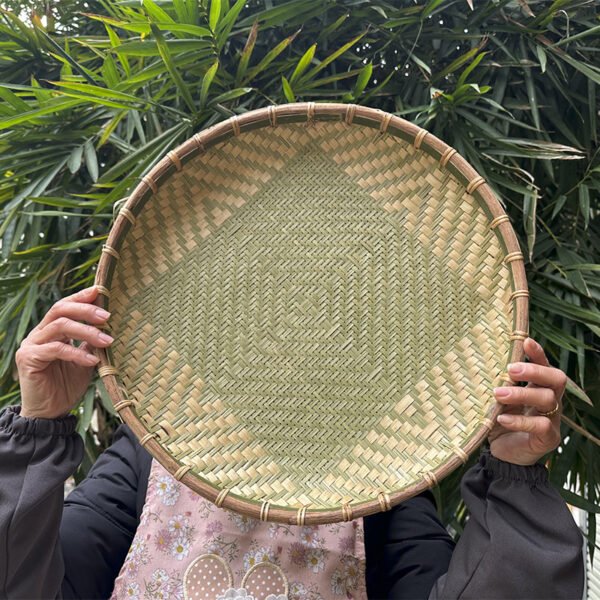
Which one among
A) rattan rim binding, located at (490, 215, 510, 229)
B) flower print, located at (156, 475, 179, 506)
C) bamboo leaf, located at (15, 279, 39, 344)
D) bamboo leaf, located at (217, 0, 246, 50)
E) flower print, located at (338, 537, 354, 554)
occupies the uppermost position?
bamboo leaf, located at (217, 0, 246, 50)

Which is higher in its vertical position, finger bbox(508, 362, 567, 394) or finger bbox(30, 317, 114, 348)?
finger bbox(30, 317, 114, 348)

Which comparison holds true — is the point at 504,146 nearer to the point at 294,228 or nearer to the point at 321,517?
the point at 294,228

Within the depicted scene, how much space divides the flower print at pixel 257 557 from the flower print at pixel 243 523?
31 mm

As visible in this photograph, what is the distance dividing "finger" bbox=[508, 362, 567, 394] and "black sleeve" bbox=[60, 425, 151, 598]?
22.3 inches

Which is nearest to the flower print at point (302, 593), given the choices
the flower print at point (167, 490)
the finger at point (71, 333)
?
the flower print at point (167, 490)

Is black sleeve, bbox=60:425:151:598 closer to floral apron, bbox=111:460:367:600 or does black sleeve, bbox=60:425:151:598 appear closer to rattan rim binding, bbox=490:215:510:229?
floral apron, bbox=111:460:367:600

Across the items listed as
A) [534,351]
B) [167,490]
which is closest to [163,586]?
[167,490]

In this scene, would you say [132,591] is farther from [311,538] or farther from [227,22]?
[227,22]

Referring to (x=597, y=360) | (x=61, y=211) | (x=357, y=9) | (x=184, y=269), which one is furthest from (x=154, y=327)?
(x=597, y=360)

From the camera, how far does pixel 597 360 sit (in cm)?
97

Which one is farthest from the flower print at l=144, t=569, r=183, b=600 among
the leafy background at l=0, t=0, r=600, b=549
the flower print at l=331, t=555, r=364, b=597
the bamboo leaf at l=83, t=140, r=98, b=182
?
the bamboo leaf at l=83, t=140, r=98, b=182

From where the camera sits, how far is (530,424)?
26.0 inches

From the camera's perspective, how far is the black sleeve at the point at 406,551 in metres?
0.81

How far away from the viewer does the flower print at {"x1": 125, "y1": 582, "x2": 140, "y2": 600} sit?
2.70ft
